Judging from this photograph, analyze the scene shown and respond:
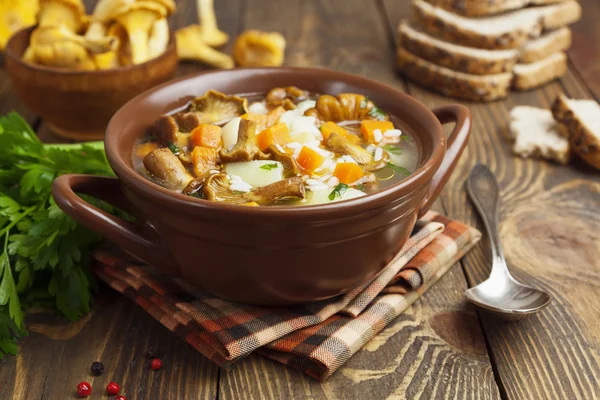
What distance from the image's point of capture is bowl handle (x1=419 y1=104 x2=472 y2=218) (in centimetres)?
232

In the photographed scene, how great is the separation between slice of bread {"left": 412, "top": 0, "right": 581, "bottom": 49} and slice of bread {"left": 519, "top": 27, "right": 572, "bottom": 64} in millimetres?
55

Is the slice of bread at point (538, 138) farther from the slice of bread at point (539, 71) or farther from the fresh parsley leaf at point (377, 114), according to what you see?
the fresh parsley leaf at point (377, 114)

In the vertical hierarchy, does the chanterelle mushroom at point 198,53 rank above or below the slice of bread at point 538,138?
below

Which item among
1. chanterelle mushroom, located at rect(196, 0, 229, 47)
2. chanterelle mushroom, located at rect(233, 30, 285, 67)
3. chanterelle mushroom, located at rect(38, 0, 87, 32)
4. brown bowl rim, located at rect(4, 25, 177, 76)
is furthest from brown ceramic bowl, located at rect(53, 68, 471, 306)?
chanterelle mushroom, located at rect(196, 0, 229, 47)

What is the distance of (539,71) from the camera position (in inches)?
157

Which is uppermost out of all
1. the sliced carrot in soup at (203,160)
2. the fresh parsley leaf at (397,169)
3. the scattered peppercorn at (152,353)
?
the fresh parsley leaf at (397,169)

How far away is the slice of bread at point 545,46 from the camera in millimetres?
3961

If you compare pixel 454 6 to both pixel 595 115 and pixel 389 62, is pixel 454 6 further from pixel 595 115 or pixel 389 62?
pixel 595 115

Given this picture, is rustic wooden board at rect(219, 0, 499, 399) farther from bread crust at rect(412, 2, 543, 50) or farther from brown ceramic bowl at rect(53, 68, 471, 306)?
bread crust at rect(412, 2, 543, 50)

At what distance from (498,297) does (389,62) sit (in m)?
2.31

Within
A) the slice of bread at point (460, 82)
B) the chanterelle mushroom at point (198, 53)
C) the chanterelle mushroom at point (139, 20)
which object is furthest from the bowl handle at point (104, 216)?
the slice of bread at point (460, 82)

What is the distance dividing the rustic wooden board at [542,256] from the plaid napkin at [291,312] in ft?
0.85

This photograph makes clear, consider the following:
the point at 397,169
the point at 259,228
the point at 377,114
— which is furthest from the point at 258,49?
the point at 259,228

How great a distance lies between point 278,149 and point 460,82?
1.96 meters
